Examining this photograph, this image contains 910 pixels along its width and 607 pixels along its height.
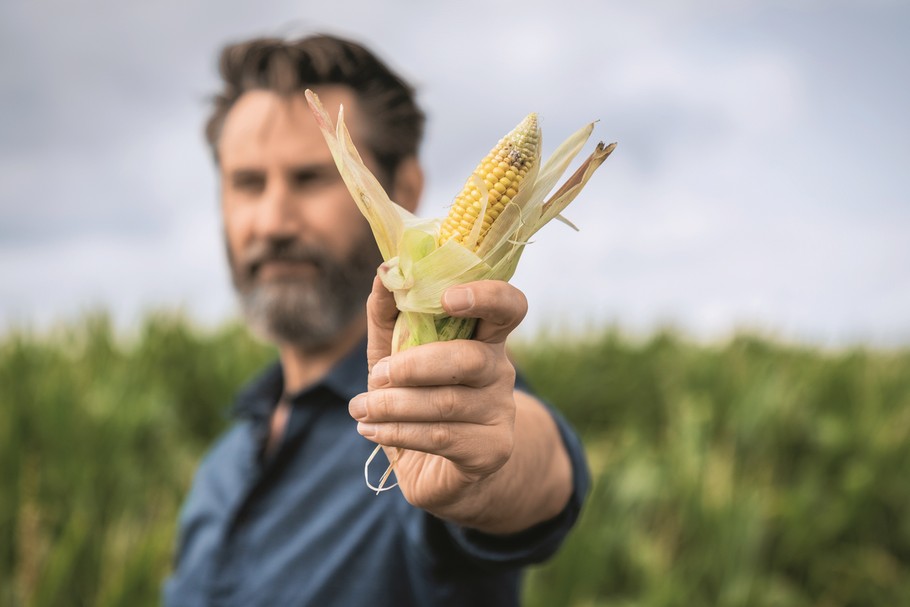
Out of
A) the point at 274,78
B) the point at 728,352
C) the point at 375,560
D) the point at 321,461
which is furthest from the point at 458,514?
the point at 728,352

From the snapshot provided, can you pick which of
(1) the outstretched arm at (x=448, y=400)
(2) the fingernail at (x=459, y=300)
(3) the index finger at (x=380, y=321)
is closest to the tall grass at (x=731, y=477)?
(1) the outstretched arm at (x=448, y=400)

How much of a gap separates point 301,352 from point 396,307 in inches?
56.3

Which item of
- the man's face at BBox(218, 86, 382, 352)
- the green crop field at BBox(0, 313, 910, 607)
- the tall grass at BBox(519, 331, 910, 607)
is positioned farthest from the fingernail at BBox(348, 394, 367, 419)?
the tall grass at BBox(519, 331, 910, 607)

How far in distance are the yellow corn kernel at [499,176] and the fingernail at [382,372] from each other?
0.15 m

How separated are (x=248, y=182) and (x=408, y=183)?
48 cm

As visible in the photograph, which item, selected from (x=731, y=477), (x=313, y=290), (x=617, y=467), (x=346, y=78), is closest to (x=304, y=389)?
(x=313, y=290)

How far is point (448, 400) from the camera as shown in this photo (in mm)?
846

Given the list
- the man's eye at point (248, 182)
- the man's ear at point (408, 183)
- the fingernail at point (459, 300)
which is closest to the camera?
the fingernail at point (459, 300)

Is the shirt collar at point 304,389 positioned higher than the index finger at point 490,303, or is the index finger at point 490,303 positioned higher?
the index finger at point 490,303

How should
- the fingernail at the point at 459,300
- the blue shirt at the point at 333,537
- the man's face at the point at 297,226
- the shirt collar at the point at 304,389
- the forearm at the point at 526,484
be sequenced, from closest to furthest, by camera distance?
the fingernail at the point at 459,300 < the forearm at the point at 526,484 < the blue shirt at the point at 333,537 < the shirt collar at the point at 304,389 < the man's face at the point at 297,226

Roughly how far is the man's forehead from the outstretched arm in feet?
4.06

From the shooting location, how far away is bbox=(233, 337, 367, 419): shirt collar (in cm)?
192

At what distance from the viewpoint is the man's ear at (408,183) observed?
236cm

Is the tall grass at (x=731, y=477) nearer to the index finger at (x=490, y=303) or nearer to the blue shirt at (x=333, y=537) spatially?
the blue shirt at (x=333, y=537)
